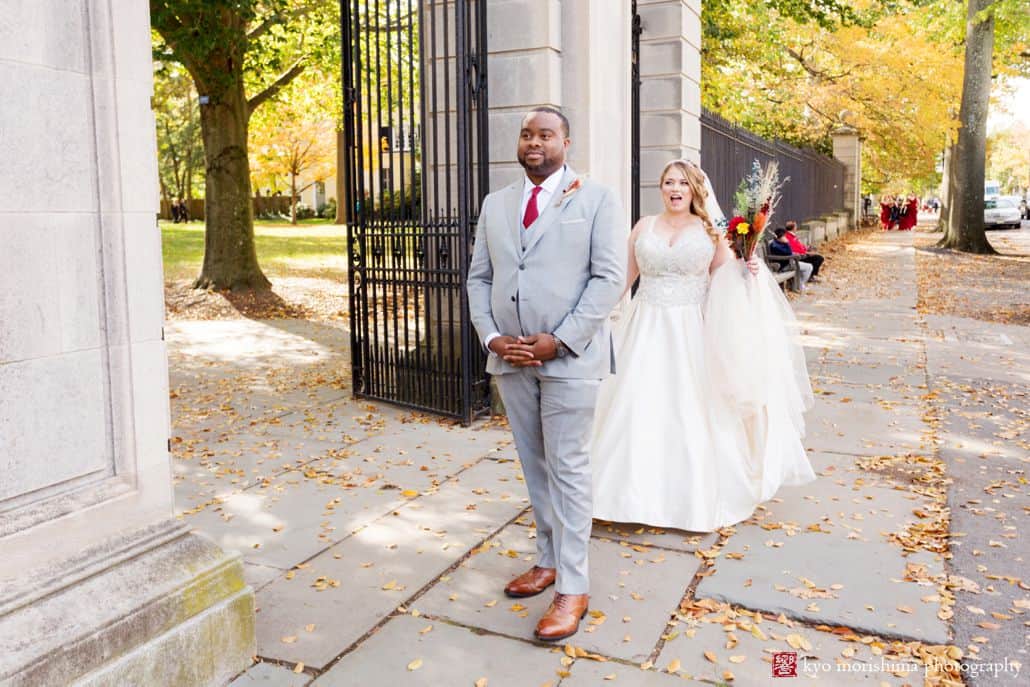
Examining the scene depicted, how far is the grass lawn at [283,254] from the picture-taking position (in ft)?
75.7

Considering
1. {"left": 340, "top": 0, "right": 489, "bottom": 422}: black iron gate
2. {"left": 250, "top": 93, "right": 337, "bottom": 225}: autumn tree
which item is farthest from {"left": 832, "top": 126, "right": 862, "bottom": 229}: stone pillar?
{"left": 340, "top": 0, "right": 489, "bottom": 422}: black iron gate

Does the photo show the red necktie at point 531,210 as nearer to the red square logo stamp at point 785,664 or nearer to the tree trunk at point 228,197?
the red square logo stamp at point 785,664

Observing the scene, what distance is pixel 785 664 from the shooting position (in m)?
3.84

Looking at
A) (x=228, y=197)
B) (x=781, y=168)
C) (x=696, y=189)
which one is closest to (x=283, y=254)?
(x=228, y=197)

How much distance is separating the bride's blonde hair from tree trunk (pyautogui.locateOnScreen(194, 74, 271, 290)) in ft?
39.8

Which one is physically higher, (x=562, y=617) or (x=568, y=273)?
(x=568, y=273)

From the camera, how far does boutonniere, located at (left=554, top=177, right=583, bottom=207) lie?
13.4 ft

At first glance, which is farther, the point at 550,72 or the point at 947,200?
the point at 947,200

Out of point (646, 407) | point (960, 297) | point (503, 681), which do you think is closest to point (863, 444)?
point (646, 407)

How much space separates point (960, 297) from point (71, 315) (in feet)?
54.9

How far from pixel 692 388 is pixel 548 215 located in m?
1.97

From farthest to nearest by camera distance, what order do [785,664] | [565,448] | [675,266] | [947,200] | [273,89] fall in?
[947,200], [273,89], [675,266], [565,448], [785,664]

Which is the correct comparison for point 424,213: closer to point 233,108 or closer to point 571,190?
point 571,190

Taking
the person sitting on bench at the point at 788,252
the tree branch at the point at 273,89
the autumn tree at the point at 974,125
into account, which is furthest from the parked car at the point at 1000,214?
the tree branch at the point at 273,89
